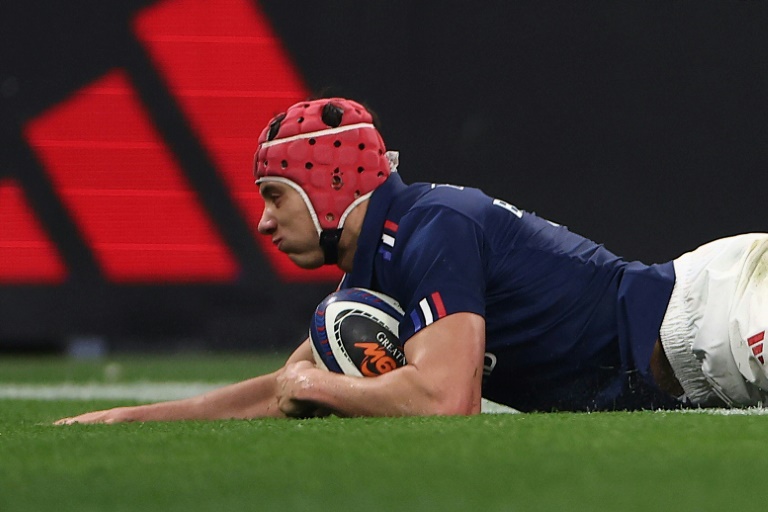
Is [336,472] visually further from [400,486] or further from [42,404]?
[42,404]

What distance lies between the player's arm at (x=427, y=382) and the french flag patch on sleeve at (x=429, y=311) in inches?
0.5

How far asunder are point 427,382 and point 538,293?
44 centimetres

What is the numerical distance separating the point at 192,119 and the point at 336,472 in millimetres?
4224

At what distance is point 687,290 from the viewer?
2.89 metres

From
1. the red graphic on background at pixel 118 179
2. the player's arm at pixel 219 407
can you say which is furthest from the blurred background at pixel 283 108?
the player's arm at pixel 219 407

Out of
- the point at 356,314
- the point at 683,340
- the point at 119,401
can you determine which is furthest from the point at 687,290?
the point at 119,401

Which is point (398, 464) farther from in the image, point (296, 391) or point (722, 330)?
point (722, 330)

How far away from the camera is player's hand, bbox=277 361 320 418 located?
262 cm

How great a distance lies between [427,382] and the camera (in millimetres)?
2516

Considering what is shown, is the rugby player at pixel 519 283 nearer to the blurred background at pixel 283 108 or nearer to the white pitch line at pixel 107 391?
the white pitch line at pixel 107 391

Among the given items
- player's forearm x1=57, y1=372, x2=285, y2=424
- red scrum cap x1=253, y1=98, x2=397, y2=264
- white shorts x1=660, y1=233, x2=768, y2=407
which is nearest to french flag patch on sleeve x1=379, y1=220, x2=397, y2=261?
red scrum cap x1=253, y1=98, x2=397, y2=264

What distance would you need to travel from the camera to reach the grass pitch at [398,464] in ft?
5.15

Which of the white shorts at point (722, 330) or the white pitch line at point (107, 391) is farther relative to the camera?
the white pitch line at point (107, 391)

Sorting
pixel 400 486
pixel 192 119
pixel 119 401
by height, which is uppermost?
pixel 400 486
